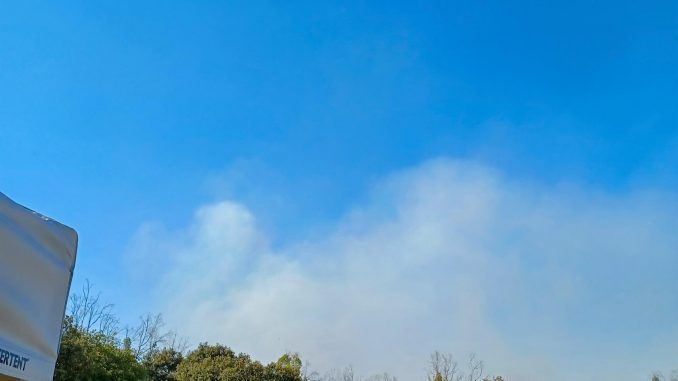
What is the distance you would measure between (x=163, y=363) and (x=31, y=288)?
29508 mm

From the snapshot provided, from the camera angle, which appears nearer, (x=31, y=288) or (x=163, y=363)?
(x=31, y=288)

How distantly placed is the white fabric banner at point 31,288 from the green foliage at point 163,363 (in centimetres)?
2824

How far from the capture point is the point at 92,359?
1297cm

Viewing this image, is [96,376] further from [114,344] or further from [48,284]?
[48,284]

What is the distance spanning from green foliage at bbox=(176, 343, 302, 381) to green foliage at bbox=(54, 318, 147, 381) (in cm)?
1030

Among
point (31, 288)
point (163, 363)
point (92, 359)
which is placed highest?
point (163, 363)

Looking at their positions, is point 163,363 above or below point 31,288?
above

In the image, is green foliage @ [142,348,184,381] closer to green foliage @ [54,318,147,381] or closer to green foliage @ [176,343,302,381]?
green foliage @ [176,343,302,381]

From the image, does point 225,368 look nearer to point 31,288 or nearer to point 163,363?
point 163,363

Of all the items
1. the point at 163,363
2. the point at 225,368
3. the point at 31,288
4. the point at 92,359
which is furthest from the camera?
the point at 163,363

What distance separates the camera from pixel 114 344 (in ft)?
48.4

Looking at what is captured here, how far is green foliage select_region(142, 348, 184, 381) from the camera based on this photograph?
1152 inches

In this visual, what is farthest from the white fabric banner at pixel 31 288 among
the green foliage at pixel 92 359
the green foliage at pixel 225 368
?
the green foliage at pixel 225 368

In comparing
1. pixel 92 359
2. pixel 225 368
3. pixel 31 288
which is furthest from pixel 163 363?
pixel 31 288
